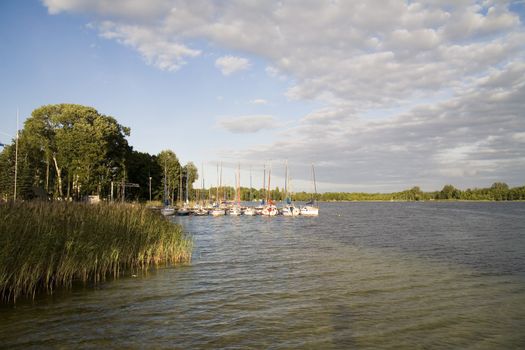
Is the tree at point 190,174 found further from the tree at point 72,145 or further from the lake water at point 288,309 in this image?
the lake water at point 288,309

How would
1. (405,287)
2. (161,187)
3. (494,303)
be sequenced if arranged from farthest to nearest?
(161,187) < (405,287) < (494,303)

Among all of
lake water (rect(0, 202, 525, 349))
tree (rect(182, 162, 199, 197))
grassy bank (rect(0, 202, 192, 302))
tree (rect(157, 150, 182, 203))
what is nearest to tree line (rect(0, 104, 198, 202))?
tree (rect(157, 150, 182, 203))

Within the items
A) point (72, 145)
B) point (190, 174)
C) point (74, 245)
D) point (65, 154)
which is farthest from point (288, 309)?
point (190, 174)

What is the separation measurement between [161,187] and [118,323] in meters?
104

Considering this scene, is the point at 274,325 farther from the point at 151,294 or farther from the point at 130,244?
→ the point at 130,244

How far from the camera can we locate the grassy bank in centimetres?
1302

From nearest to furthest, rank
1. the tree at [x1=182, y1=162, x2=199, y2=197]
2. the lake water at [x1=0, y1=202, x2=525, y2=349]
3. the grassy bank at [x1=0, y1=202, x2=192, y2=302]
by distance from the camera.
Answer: the lake water at [x1=0, y1=202, x2=525, y2=349]
the grassy bank at [x1=0, y1=202, x2=192, y2=302]
the tree at [x1=182, y1=162, x2=199, y2=197]

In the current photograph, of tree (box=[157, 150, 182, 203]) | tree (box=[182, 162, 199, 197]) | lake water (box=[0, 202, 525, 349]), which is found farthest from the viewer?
tree (box=[182, 162, 199, 197])

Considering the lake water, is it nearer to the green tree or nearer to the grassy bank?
the grassy bank

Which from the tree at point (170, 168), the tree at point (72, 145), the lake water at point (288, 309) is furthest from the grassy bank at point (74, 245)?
the tree at point (170, 168)

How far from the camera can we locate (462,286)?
1794cm

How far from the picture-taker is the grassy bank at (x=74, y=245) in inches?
512

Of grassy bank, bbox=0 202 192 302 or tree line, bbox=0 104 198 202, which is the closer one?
grassy bank, bbox=0 202 192 302

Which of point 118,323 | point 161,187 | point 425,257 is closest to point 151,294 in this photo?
point 118,323
